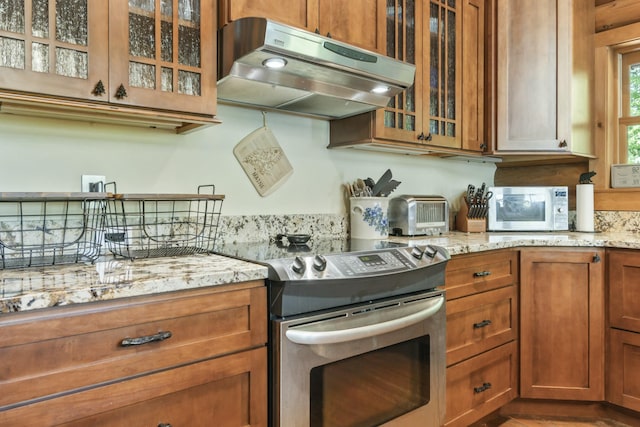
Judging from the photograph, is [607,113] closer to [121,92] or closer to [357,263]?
[357,263]

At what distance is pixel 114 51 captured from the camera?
1.29m

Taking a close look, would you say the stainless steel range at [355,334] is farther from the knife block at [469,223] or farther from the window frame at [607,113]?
the window frame at [607,113]

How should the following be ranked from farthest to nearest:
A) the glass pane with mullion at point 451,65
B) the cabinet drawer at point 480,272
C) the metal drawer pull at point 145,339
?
1. the glass pane with mullion at point 451,65
2. the cabinet drawer at point 480,272
3. the metal drawer pull at point 145,339

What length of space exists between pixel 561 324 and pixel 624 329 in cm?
27

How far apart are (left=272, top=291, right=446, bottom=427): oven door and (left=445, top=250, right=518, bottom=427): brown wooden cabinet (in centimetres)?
14

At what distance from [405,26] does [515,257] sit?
1.28m

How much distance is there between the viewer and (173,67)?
1.41 m

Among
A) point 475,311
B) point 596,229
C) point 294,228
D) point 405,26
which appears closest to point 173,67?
point 294,228

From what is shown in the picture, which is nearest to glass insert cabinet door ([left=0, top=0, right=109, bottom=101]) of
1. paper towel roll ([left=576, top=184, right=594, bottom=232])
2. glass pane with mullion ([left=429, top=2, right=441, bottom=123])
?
glass pane with mullion ([left=429, top=2, right=441, bottom=123])

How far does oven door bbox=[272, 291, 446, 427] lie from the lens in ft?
4.07

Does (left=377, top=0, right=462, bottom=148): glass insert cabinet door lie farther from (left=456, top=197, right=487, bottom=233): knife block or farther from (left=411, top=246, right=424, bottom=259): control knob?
(left=411, top=246, right=424, bottom=259): control knob

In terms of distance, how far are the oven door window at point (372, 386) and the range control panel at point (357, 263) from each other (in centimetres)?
29

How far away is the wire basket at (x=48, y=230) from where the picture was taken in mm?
1345

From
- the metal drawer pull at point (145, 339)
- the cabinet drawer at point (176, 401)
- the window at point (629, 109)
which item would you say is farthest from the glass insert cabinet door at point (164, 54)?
the window at point (629, 109)
